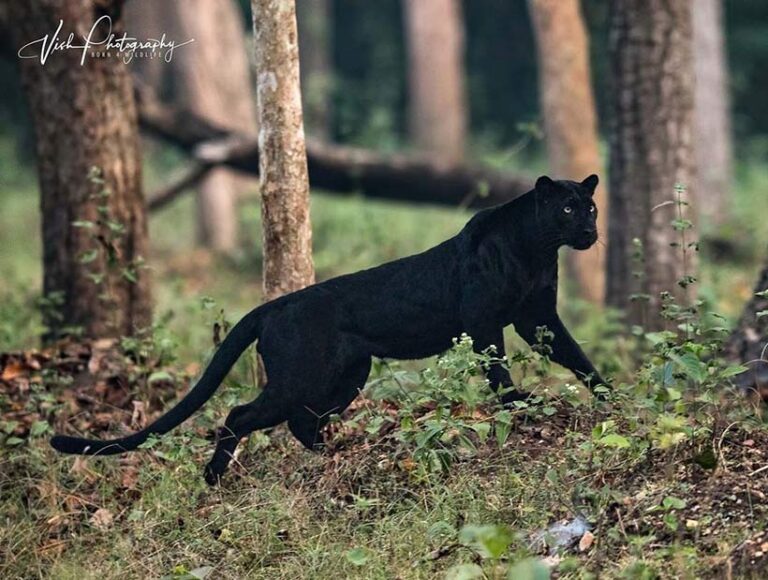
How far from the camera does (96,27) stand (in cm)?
826

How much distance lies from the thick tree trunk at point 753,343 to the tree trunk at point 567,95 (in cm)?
375

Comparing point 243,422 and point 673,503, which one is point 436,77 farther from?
point 673,503

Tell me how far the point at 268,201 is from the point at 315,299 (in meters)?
0.88

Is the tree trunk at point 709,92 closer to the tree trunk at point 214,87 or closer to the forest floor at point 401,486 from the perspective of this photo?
the tree trunk at point 214,87

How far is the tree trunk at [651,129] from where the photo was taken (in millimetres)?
8969

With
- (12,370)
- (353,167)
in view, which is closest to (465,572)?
(12,370)

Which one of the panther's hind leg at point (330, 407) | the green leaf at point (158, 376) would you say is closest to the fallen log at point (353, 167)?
the green leaf at point (158, 376)

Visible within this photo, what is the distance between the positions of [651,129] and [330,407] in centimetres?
384

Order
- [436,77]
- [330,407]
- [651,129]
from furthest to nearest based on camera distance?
[436,77] → [651,129] → [330,407]

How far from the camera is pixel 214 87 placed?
55.9ft

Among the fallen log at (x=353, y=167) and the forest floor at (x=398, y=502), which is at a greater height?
the fallen log at (x=353, y=167)

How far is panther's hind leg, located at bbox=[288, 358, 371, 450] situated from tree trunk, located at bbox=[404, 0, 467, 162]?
16.9m

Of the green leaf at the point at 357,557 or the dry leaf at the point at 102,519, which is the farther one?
the dry leaf at the point at 102,519

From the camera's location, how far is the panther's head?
228 inches
